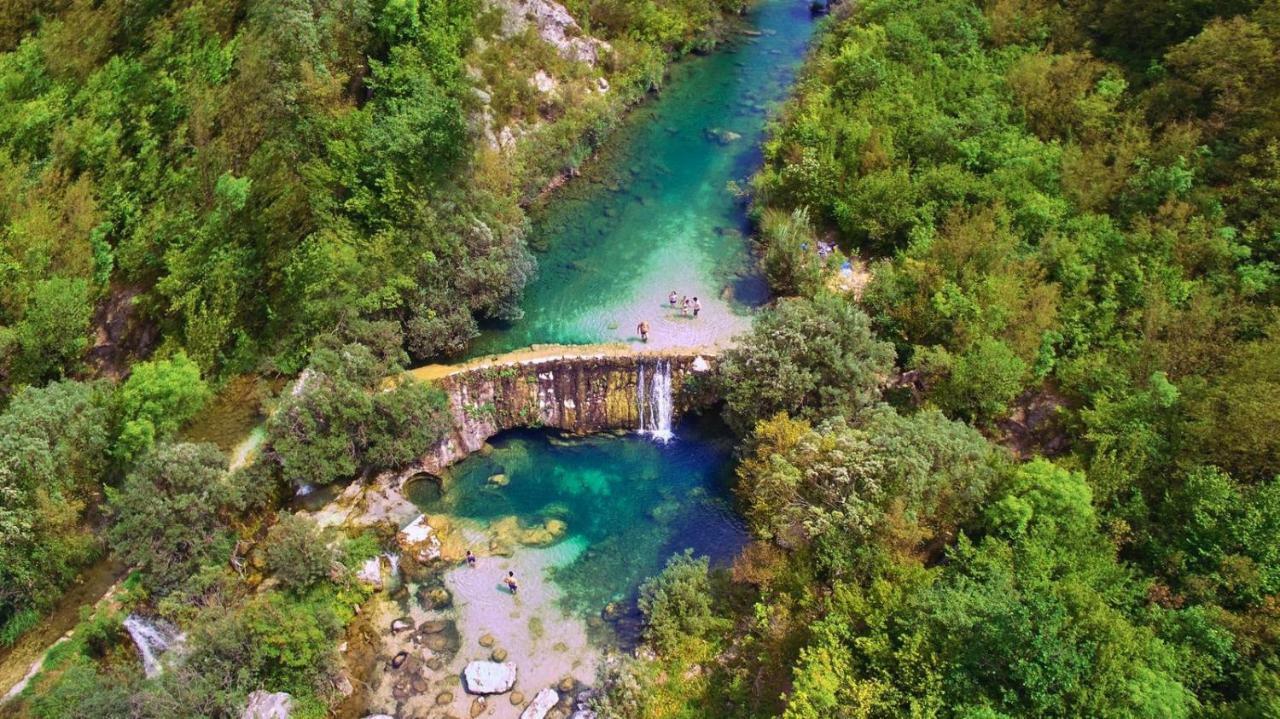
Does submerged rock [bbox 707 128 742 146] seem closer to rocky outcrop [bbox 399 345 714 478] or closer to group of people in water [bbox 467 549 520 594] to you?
rocky outcrop [bbox 399 345 714 478]

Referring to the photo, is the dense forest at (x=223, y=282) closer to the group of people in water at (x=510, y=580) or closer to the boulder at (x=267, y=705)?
the boulder at (x=267, y=705)

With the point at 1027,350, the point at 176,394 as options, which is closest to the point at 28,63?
the point at 176,394

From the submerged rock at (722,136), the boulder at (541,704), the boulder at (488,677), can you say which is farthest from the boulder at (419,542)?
A: the submerged rock at (722,136)

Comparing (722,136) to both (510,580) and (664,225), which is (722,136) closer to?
(664,225)

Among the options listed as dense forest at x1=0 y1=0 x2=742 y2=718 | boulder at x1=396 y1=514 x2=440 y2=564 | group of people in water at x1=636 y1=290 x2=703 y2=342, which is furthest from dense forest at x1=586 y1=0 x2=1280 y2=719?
dense forest at x1=0 y1=0 x2=742 y2=718

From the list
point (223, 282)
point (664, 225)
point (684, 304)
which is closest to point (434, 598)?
point (223, 282)

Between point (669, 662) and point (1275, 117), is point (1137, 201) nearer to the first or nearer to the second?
point (1275, 117)
